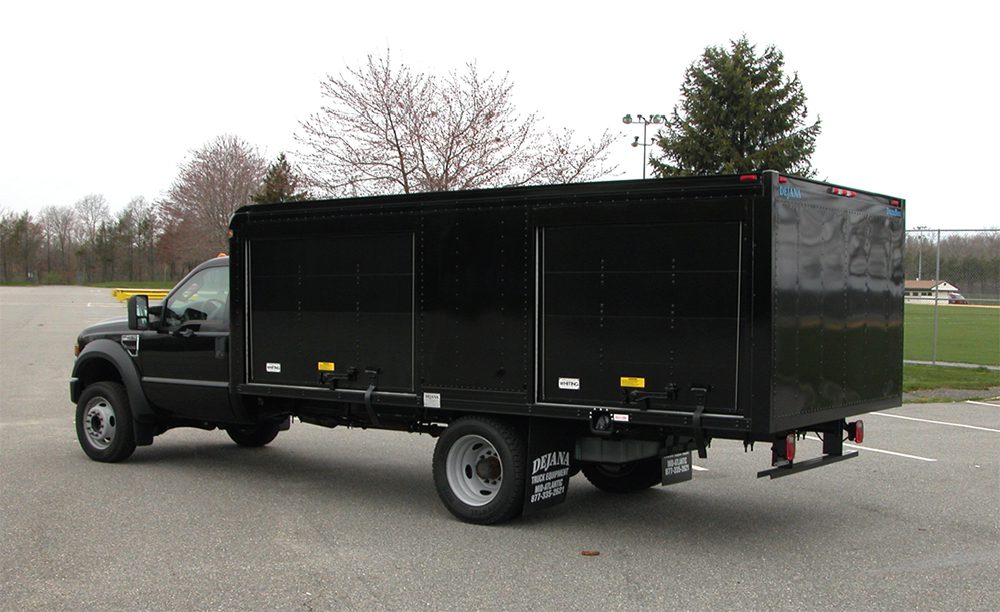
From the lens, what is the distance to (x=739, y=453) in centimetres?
1069

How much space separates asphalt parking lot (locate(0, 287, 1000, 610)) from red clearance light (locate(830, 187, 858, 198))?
249 centimetres

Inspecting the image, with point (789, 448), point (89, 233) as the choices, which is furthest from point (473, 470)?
point (89, 233)

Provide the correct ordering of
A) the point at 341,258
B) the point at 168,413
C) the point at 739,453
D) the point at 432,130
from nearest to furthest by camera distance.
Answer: the point at 341,258, the point at 168,413, the point at 739,453, the point at 432,130

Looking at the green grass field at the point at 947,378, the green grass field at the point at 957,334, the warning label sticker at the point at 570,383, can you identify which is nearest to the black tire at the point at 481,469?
the warning label sticker at the point at 570,383

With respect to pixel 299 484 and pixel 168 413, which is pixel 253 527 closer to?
pixel 299 484

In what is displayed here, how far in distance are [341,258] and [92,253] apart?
11203 centimetres

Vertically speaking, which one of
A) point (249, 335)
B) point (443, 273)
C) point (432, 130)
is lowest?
point (249, 335)

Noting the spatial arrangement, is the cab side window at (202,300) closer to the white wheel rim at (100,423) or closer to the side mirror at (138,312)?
the side mirror at (138,312)

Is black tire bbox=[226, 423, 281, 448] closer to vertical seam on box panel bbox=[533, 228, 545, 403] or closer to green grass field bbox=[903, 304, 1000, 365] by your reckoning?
vertical seam on box panel bbox=[533, 228, 545, 403]

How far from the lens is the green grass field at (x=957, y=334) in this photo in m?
21.2

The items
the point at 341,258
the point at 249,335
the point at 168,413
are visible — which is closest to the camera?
the point at 341,258

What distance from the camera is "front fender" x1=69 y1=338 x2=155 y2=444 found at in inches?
387

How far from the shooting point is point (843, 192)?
729 centimetres

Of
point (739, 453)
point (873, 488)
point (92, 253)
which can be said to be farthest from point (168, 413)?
point (92, 253)
